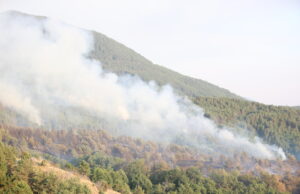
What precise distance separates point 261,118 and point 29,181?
91.1 meters

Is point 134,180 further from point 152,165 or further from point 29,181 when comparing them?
point 29,181

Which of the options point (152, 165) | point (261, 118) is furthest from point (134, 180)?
point (261, 118)

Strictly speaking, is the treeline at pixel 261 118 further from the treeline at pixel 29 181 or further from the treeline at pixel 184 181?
the treeline at pixel 29 181

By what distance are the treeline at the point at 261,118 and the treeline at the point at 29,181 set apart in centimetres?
7407

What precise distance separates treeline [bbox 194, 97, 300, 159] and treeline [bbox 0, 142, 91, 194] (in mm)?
74072

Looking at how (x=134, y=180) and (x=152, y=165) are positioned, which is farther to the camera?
(x=152, y=165)

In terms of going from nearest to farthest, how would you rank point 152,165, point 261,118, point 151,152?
point 152,165
point 151,152
point 261,118

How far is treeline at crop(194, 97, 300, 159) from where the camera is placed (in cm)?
10631

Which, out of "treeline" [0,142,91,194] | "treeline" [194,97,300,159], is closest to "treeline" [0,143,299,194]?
"treeline" [0,142,91,194]

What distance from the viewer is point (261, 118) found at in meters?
118

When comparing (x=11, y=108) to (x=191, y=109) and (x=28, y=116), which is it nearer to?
(x=28, y=116)

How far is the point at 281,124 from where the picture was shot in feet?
376

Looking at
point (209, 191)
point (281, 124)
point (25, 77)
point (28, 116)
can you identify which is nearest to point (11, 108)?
point (28, 116)

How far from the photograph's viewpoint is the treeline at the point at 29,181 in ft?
117
